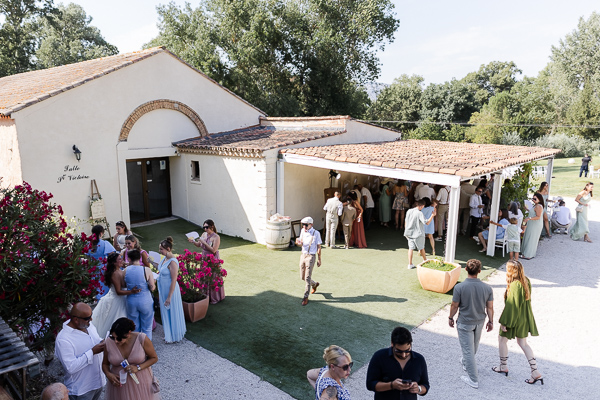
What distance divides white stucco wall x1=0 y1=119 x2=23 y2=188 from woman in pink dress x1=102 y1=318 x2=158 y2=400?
27.3 feet

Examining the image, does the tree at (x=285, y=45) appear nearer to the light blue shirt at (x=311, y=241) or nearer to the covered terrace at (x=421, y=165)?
the covered terrace at (x=421, y=165)

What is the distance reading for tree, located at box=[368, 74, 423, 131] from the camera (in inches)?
1790

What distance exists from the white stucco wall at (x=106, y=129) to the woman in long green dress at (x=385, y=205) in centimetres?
666

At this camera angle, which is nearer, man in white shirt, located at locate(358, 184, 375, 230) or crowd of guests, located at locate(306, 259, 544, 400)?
crowd of guests, located at locate(306, 259, 544, 400)

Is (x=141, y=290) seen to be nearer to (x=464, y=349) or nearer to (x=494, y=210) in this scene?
(x=464, y=349)

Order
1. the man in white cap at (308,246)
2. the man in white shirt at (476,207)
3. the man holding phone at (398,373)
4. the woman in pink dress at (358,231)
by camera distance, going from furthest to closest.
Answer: the man in white shirt at (476,207) → the woman in pink dress at (358,231) → the man in white cap at (308,246) → the man holding phone at (398,373)

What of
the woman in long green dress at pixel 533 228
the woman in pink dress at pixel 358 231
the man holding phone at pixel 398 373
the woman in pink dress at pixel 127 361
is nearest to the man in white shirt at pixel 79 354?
the woman in pink dress at pixel 127 361

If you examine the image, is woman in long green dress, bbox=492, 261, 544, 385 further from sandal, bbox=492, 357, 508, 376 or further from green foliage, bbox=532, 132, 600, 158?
green foliage, bbox=532, 132, 600, 158

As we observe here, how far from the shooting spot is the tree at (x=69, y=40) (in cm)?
3406

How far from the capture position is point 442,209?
39.3ft

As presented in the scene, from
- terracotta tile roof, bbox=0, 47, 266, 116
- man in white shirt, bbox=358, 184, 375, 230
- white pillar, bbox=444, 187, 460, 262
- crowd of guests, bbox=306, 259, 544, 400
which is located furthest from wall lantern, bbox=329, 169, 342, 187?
crowd of guests, bbox=306, 259, 544, 400

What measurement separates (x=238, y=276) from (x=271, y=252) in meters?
1.93

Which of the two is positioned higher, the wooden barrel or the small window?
the small window

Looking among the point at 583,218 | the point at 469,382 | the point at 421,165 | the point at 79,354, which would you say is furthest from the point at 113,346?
the point at 583,218
